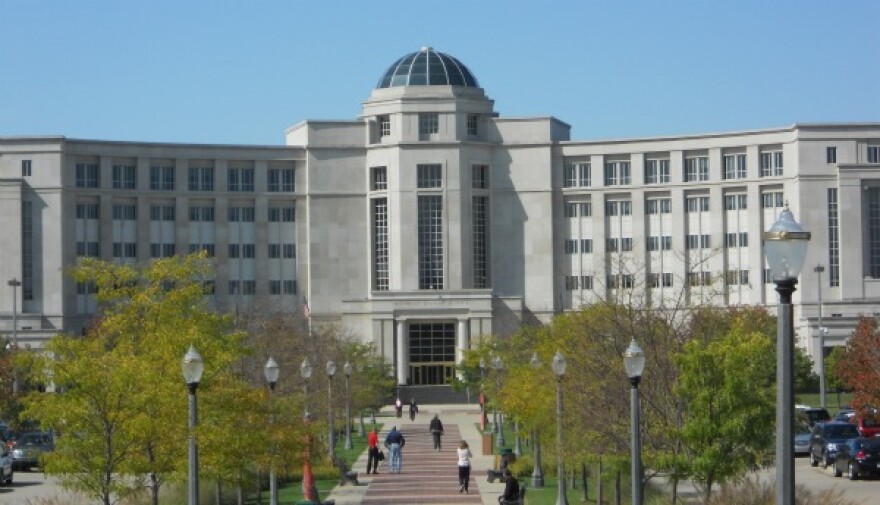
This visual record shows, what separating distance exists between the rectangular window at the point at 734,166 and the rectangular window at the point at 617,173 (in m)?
7.54

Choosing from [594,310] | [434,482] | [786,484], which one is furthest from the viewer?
[434,482]

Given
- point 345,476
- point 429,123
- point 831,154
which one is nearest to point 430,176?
point 429,123

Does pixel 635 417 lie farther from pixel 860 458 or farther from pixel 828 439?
pixel 828 439

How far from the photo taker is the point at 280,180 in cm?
13788

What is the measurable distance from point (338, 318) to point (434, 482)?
276 ft

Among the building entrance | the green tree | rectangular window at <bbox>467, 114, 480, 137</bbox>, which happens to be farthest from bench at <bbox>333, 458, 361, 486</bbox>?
rectangular window at <bbox>467, 114, 480, 137</bbox>

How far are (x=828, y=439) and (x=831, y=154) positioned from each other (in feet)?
246

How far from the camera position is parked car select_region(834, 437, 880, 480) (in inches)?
1973

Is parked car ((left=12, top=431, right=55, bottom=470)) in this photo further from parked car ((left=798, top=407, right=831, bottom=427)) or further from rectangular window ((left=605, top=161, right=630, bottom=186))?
rectangular window ((left=605, top=161, right=630, bottom=186))

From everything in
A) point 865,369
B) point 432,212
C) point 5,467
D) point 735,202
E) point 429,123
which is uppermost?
point 429,123

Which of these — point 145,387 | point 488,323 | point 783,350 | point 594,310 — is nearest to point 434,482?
point 594,310

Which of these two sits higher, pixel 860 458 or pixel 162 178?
pixel 162 178

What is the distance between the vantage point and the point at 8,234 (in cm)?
12800

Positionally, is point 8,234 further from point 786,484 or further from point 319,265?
point 786,484
